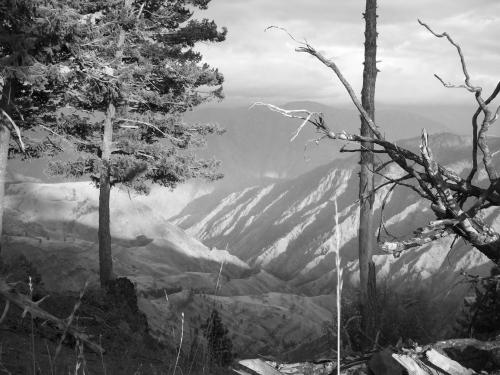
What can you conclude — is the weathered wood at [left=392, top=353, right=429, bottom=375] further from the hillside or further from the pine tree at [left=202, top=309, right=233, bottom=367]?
the hillside

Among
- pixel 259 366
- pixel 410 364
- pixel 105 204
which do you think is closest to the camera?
pixel 410 364

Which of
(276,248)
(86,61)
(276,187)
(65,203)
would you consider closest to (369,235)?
(86,61)

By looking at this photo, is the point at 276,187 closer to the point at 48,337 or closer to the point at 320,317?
the point at 320,317

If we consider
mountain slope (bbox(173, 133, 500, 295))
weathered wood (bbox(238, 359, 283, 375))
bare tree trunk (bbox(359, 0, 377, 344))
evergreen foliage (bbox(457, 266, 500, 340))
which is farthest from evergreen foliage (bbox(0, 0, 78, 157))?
mountain slope (bbox(173, 133, 500, 295))

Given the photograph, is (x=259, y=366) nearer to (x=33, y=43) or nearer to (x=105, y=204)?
(x=33, y=43)

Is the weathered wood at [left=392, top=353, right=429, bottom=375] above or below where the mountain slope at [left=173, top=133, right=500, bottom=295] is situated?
above

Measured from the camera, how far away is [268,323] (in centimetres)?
6494

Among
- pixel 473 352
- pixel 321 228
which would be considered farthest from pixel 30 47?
pixel 321 228

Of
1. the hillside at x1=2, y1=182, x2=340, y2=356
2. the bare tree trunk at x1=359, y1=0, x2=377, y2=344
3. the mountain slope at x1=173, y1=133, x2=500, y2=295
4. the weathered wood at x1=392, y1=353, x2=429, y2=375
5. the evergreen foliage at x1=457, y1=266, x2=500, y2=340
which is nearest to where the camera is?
the weathered wood at x1=392, y1=353, x2=429, y2=375

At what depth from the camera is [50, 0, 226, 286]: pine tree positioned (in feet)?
61.8

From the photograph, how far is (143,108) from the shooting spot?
20750mm

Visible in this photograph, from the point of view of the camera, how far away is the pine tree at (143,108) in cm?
1884

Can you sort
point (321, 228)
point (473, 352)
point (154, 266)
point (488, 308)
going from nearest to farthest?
1. point (473, 352)
2. point (488, 308)
3. point (154, 266)
4. point (321, 228)

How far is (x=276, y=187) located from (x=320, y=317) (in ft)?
401
